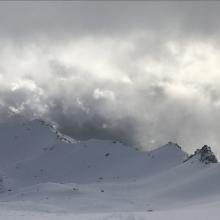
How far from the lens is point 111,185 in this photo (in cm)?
9244

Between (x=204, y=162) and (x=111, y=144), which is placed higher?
(x=111, y=144)

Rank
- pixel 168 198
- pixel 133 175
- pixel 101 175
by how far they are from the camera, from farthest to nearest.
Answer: pixel 101 175
pixel 133 175
pixel 168 198

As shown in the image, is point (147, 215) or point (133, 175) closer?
point (147, 215)

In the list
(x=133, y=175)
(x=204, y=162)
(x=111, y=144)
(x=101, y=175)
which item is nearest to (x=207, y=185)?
(x=204, y=162)

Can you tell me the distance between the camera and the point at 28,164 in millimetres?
188500

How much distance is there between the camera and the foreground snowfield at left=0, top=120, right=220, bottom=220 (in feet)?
140

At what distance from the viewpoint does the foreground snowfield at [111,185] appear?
42741 mm

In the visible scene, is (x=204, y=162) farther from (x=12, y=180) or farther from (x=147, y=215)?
(x=12, y=180)

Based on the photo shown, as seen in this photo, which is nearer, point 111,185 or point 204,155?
point 111,185

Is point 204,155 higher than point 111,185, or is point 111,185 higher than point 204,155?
point 204,155

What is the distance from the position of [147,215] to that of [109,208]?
82.8ft

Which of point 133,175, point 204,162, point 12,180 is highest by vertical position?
point 12,180

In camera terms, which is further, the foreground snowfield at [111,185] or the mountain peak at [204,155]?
the mountain peak at [204,155]

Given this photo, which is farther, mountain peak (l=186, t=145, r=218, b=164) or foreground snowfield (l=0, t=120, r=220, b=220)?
mountain peak (l=186, t=145, r=218, b=164)
